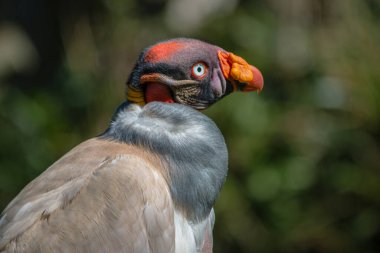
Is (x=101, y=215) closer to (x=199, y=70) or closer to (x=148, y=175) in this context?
(x=148, y=175)

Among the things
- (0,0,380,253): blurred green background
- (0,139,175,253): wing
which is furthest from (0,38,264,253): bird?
(0,0,380,253): blurred green background

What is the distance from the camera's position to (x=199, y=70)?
412 centimetres

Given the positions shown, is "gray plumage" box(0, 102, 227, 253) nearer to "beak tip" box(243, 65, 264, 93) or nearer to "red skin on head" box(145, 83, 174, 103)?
"red skin on head" box(145, 83, 174, 103)

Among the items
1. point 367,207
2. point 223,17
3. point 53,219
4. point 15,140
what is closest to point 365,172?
point 367,207

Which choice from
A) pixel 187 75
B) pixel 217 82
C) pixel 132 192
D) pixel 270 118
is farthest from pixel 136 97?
pixel 270 118

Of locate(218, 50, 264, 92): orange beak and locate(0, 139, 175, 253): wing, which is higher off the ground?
locate(218, 50, 264, 92): orange beak

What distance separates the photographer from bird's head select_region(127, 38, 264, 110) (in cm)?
403

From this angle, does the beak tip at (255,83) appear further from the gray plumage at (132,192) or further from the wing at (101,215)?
the wing at (101,215)

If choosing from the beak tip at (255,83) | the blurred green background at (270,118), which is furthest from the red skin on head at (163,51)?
the blurred green background at (270,118)

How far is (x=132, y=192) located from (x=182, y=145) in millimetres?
381

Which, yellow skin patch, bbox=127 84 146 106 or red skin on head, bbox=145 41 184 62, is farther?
yellow skin patch, bbox=127 84 146 106

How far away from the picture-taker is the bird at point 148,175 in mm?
3699

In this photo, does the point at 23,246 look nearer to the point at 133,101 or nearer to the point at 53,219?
the point at 53,219

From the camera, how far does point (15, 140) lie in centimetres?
774
